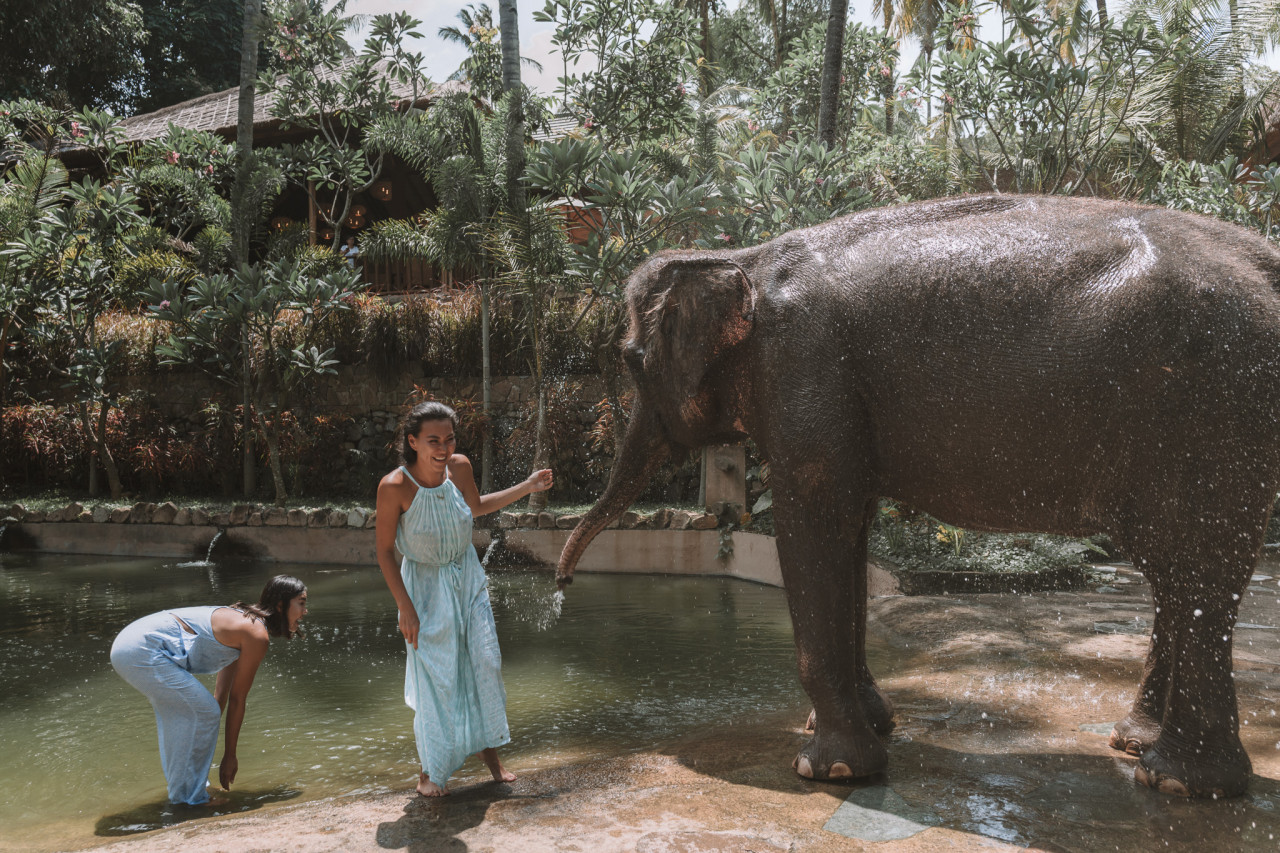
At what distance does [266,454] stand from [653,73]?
22.1 feet

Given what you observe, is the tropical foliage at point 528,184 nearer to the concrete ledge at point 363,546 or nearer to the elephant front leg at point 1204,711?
the concrete ledge at point 363,546

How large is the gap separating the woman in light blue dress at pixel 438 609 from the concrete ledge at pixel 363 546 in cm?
439

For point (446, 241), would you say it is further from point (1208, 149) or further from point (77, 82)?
point (77, 82)

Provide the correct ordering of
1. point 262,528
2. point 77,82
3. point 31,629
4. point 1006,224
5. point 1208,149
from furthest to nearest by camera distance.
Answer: point 77,82 < point 1208,149 < point 262,528 < point 31,629 < point 1006,224

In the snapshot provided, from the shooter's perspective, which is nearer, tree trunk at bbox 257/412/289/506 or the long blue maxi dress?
the long blue maxi dress

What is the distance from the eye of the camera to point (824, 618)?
10.2 ft

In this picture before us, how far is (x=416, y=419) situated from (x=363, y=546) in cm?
698

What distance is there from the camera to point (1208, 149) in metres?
15.4

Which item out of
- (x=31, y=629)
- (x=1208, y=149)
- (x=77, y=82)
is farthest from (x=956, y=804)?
(x=77, y=82)

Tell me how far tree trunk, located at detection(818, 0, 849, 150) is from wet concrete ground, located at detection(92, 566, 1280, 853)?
21.8 feet

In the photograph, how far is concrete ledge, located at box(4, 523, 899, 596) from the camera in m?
8.50

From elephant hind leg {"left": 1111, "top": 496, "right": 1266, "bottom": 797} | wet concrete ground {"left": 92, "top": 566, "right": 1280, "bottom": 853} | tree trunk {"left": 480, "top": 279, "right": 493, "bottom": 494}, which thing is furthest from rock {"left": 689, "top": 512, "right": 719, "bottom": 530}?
elephant hind leg {"left": 1111, "top": 496, "right": 1266, "bottom": 797}

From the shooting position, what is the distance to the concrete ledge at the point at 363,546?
850cm

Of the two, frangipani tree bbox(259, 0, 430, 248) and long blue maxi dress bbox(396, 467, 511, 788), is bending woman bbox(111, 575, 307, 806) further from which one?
frangipani tree bbox(259, 0, 430, 248)
